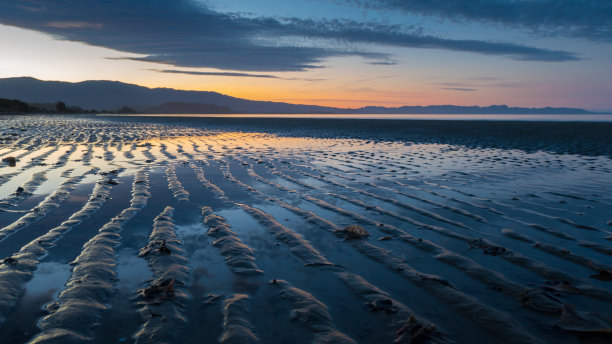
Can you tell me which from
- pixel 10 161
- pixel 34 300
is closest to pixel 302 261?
pixel 34 300

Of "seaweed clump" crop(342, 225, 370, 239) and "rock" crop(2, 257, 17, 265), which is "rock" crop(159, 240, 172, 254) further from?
"seaweed clump" crop(342, 225, 370, 239)

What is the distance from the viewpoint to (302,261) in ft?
15.3

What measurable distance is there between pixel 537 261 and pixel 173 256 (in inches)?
197

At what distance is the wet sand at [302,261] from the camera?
3.11 metres

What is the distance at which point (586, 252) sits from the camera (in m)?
4.96

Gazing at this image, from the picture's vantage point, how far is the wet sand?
311 cm

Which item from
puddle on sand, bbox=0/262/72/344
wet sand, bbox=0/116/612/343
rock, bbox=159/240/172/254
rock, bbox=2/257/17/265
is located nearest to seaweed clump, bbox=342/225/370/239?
wet sand, bbox=0/116/612/343

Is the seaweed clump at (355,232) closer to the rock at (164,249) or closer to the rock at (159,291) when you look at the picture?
the rock at (164,249)

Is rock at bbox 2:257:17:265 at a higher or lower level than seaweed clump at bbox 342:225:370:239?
lower

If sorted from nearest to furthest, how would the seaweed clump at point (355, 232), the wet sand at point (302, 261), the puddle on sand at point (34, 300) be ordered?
the puddle on sand at point (34, 300) < the wet sand at point (302, 261) < the seaweed clump at point (355, 232)

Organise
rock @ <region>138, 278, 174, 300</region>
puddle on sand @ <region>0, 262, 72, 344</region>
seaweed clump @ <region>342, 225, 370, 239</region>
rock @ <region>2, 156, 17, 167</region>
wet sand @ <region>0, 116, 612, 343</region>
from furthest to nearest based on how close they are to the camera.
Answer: rock @ <region>2, 156, 17, 167</region> < seaweed clump @ <region>342, 225, 370, 239</region> < rock @ <region>138, 278, 174, 300</region> < wet sand @ <region>0, 116, 612, 343</region> < puddle on sand @ <region>0, 262, 72, 344</region>

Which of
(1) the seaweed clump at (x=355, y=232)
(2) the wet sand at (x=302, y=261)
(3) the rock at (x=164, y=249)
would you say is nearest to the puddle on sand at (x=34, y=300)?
(2) the wet sand at (x=302, y=261)

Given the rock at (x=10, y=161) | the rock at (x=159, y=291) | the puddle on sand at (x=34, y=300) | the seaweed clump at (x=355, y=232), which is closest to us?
the puddle on sand at (x=34, y=300)

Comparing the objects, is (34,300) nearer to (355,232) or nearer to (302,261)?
(302,261)
